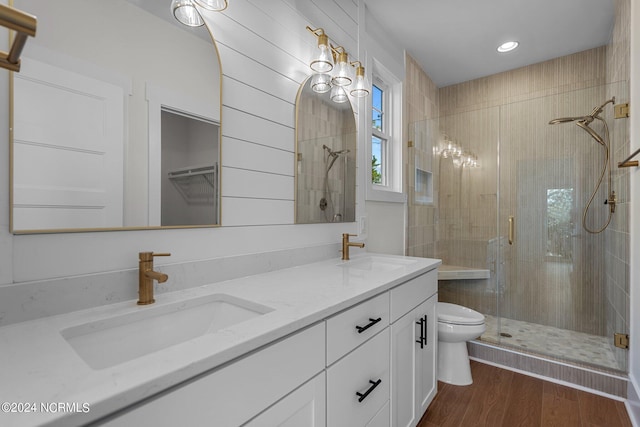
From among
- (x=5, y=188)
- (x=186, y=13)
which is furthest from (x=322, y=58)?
(x=5, y=188)

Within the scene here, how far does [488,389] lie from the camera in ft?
6.54

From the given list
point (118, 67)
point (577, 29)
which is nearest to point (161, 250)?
point (118, 67)

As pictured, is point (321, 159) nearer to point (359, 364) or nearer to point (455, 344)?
point (359, 364)

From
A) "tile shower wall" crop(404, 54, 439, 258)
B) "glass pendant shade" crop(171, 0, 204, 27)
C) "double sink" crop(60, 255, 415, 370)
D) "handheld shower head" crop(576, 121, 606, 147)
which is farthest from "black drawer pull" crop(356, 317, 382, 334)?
"handheld shower head" crop(576, 121, 606, 147)

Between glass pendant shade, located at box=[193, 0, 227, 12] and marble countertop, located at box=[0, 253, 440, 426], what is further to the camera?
glass pendant shade, located at box=[193, 0, 227, 12]

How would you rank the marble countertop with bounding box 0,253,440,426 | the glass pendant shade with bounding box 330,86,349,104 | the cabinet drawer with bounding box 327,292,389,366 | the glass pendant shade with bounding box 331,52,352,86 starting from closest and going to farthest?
the marble countertop with bounding box 0,253,440,426
the cabinet drawer with bounding box 327,292,389,366
the glass pendant shade with bounding box 331,52,352,86
the glass pendant shade with bounding box 330,86,349,104

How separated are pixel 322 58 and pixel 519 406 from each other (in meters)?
2.31

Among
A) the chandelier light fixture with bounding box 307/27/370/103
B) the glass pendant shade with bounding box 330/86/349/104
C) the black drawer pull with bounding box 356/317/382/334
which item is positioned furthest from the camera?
the glass pendant shade with bounding box 330/86/349/104

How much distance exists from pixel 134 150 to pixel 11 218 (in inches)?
13.8

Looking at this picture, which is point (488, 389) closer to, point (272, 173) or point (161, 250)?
point (272, 173)

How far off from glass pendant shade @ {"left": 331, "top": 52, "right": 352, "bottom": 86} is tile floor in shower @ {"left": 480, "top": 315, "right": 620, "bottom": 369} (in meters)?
2.23

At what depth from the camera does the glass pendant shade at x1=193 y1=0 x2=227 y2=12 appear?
3.81ft

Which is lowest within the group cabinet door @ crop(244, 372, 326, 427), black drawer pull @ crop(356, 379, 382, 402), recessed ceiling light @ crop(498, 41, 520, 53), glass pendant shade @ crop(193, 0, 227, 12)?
black drawer pull @ crop(356, 379, 382, 402)

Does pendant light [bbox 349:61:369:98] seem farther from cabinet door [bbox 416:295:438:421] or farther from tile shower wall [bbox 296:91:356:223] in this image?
cabinet door [bbox 416:295:438:421]
